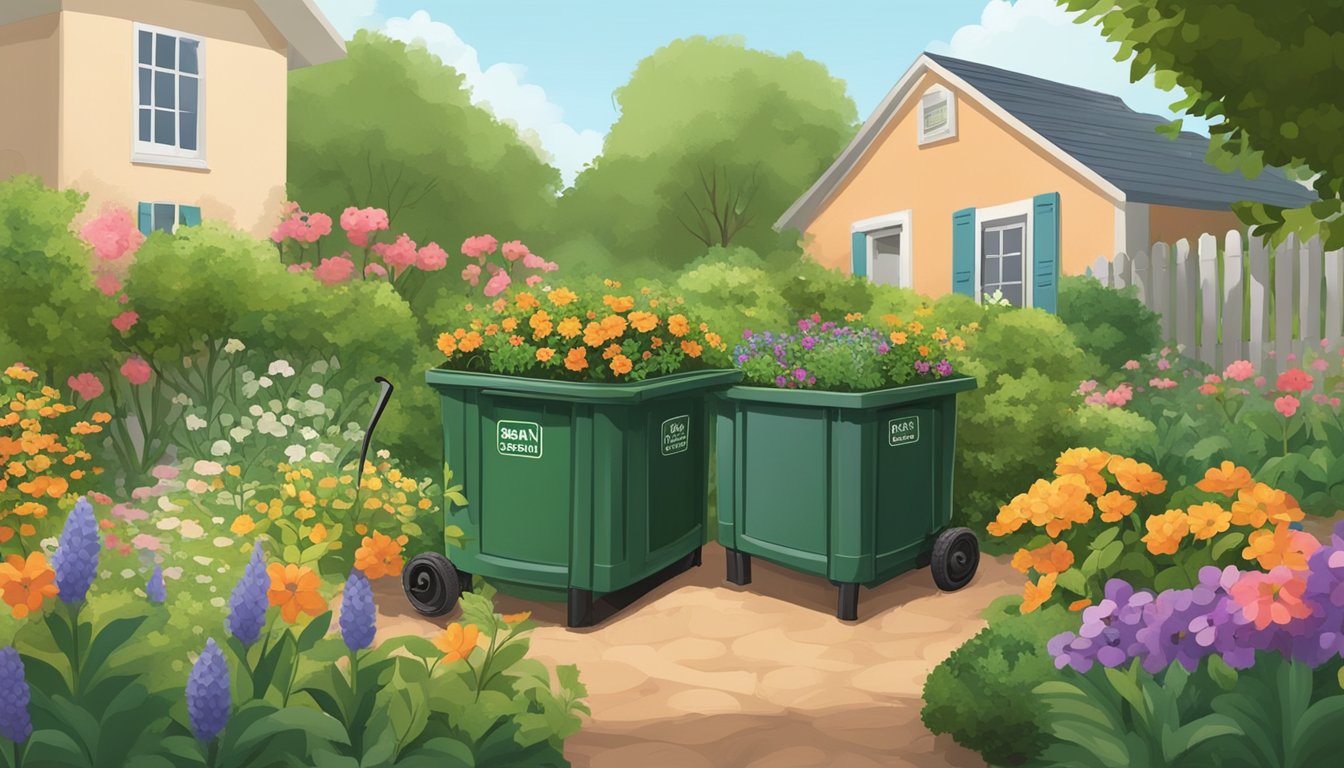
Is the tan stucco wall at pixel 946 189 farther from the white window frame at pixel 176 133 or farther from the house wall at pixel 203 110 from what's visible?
the white window frame at pixel 176 133

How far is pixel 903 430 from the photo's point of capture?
16.1 feet

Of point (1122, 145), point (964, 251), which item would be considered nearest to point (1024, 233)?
point (964, 251)

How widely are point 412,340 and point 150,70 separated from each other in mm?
6966

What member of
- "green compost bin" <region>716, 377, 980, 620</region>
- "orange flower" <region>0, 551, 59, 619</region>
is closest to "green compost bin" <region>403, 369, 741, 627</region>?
"green compost bin" <region>716, 377, 980, 620</region>

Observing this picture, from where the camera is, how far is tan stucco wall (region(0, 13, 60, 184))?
10875mm

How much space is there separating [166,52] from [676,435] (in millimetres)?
9611

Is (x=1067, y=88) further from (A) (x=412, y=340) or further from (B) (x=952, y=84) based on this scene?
(A) (x=412, y=340)

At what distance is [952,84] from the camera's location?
41.1 feet

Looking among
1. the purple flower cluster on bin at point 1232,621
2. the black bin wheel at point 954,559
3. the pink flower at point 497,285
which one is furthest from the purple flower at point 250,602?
the pink flower at point 497,285

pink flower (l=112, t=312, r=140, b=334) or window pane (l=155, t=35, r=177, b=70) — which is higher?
window pane (l=155, t=35, r=177, b=70)

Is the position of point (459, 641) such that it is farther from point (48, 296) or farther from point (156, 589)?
point (48, 296)

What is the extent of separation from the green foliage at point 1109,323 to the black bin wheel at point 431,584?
6.00 metres

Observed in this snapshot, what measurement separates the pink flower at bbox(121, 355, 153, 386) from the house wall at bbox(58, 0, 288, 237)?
5.46m

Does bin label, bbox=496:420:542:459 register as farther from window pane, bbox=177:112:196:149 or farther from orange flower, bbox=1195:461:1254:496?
window pane, bbox=177:112:196:149
